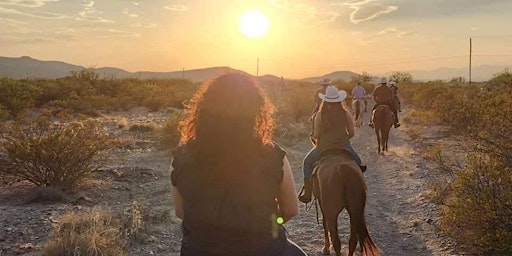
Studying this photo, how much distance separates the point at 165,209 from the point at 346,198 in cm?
385

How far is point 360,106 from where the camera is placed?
70.8 feet

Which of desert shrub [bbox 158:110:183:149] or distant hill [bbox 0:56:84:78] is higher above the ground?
distant hill [bbox 0:56:84:78]

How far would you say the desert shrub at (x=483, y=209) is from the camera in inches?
257

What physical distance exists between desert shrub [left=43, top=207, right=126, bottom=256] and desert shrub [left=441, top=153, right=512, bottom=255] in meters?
4.40

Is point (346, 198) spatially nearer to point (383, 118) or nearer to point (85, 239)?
point (85, 239)

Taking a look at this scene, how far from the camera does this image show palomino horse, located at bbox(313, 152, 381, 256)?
6074 mm

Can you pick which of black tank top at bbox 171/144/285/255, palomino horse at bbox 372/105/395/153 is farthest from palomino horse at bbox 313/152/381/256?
palomino horse at bbox 372/105/395/153

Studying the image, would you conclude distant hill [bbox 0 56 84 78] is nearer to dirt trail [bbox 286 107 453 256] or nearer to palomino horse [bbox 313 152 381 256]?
dirt trail [bbox 286 107 453 256]

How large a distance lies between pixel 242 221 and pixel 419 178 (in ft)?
31.5

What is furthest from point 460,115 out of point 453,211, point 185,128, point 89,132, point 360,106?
point 185,128

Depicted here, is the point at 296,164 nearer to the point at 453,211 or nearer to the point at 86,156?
the point at 86,156

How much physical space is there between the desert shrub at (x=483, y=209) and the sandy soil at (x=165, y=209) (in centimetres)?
41

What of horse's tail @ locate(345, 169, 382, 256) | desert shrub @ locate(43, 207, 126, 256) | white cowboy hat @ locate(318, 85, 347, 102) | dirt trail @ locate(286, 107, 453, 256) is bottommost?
dirt trail @ locate(286, 107, 453, 256)

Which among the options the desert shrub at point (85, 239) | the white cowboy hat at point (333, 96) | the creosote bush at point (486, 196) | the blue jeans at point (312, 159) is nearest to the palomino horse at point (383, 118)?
the creosote bush at point (486, 196)
